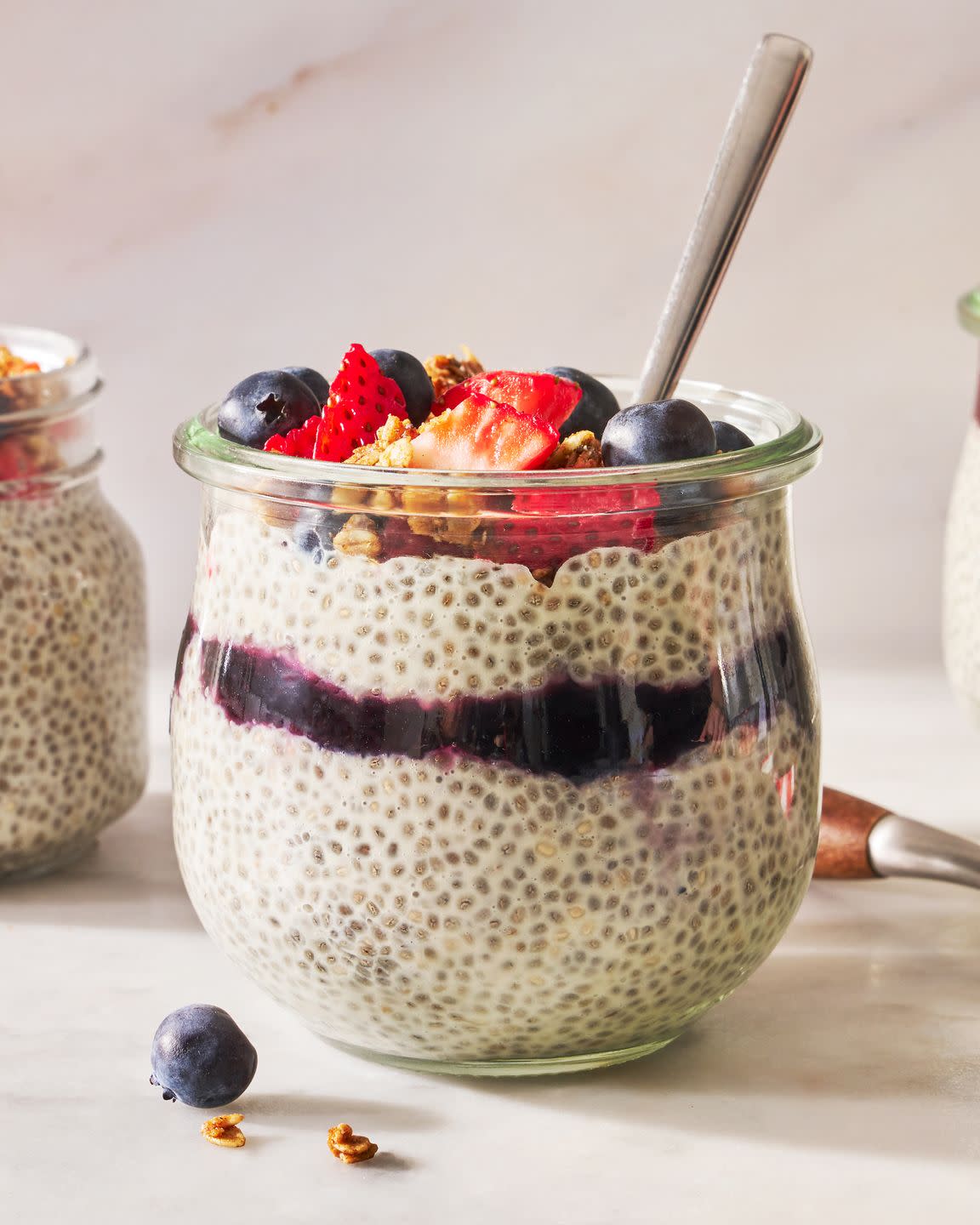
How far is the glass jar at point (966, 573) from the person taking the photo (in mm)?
981

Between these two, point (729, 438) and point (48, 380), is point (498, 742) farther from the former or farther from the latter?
point (48, 380)

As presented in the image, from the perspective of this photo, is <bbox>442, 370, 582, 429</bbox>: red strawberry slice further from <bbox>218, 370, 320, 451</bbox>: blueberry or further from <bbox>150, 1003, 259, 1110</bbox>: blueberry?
<bbox>150, 1003, 259, 1110</bbox>: blueberry

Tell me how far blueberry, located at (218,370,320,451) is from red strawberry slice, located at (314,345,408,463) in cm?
1

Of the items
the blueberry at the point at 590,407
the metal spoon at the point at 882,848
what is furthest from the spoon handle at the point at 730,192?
the metal spoon at the point at 882,848

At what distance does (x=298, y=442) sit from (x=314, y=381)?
76mm

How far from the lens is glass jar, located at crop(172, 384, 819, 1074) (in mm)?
587

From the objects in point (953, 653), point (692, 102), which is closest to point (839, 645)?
point (953, 653)

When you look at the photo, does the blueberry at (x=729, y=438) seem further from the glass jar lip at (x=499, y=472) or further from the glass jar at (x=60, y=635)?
the glass jar at (x=60, y=635)

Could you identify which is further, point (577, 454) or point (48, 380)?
point (48, 380)

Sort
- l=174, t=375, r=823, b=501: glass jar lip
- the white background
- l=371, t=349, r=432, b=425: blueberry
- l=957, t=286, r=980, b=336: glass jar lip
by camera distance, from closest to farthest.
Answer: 1. l=174, t=375, r=823, b=501: glass jar lip
2. l=371, t=349, r=432, b=425: blueberry
3. l=957, t=286, r=980, b=336: glass jar lip
4. the white background

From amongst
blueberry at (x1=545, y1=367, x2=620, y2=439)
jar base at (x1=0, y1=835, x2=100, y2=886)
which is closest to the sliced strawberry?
blueberry at (x1=545, y1=367, x2=620, y2=439)

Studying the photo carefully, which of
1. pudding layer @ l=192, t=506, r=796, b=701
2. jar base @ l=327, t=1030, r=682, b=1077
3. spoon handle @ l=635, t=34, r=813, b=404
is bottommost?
jar base @ l=327, t=1030, r=682, b=1077

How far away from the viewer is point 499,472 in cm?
57

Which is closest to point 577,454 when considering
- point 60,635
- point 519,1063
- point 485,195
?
point 519,1063
